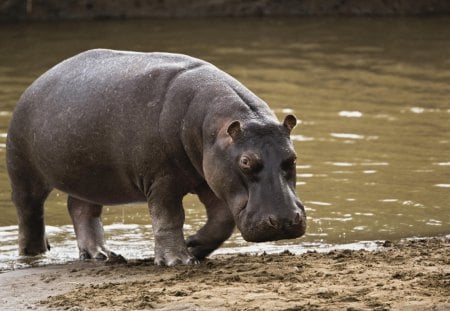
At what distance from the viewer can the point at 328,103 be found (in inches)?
528

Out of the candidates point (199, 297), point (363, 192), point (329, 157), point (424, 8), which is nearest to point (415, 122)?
point (329, 157)

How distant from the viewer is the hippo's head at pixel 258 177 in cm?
630

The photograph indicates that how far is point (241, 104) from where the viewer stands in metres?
6.85

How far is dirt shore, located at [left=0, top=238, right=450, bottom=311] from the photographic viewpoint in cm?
557

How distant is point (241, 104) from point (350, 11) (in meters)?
14.8

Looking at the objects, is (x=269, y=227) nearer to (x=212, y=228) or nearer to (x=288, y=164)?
(x=288, y=164)

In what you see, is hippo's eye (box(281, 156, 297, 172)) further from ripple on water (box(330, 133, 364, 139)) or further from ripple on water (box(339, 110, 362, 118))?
ripple on water (box(339, 110, 362, 118))

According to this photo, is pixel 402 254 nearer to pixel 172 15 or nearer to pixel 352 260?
pixel 352 260

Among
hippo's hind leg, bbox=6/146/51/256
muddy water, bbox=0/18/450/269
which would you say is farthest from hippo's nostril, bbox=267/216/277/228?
hippo's hind leg, bbox=6/146/51/256

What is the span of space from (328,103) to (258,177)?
23.3 ft

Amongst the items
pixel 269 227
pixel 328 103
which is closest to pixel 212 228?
pixel 269 227

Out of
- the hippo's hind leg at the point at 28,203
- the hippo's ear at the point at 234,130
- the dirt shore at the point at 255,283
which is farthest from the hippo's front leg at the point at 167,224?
the hippo's hind leg at the point at 28,203

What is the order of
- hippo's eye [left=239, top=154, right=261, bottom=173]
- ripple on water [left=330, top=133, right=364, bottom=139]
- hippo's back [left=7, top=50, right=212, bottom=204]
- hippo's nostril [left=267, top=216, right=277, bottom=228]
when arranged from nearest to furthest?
hippo's nostril [left=267, top=216, right=277, bottom=228] < hippo's eye [left=239, top=154, right=261, bottom=173] < hippo's back [left=7, top=50, right=212, bottom=204] < ripple on water [left=330, top=133, right=364, bottom=139]

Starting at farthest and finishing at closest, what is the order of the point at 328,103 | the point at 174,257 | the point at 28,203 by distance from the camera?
1. the point at 328,103
2. the point at 28,203
3. the point at 174,257
